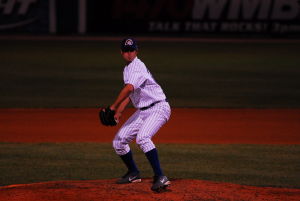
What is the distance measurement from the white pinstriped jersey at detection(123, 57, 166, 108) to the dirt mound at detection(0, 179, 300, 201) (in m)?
0.93

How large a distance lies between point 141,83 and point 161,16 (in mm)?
30192

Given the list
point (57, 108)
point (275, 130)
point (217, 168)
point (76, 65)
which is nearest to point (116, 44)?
point (76, 65)

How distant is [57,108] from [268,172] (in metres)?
6.85

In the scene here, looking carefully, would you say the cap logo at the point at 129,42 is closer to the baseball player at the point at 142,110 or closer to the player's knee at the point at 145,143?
the baseball player at the point at 142,110

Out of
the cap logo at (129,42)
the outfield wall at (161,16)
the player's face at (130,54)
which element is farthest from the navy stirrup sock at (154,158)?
the outfield wall at (161,16)

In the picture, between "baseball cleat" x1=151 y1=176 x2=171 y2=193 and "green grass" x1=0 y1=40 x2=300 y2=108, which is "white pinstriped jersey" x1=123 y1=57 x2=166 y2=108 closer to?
"baseball cleat" x1=151 y1=176 x2=171 y2=193

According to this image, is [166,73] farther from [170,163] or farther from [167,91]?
[170,163]

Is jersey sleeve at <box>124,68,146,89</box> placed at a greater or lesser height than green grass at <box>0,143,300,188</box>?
greater

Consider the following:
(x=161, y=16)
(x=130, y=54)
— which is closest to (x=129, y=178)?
(x=130, y=54)

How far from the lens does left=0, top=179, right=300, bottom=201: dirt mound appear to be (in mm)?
7430

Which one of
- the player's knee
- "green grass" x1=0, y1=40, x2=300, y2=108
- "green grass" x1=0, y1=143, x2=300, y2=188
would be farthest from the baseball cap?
"green grass" x1=0, y1=40, x2=300, y2=108

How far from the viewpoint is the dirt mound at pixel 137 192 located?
7.43m

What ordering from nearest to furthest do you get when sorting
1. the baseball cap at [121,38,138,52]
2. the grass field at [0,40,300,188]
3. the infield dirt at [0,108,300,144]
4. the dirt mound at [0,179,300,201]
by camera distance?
the dirt mound at [0,179,300,201], the baseball cap at [121,38,138,52], the grass field at [0,40,300,188], the infield dirt at [0,108,300,144]

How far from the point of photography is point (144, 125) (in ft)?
25.2
